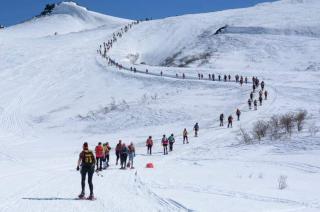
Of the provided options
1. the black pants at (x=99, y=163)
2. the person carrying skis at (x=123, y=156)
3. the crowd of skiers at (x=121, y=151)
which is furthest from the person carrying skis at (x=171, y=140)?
the black pants at (x=99, y=163)

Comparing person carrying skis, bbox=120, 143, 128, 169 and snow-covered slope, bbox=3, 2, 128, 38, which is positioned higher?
snow-covered slope, bbox=3, 2, 128, 38

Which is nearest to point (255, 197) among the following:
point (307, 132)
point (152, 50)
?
point (307, 132)

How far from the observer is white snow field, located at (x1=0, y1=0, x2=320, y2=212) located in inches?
505

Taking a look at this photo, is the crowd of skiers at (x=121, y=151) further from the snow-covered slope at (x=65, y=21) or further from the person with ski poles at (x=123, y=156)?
the snow-covered slope at (x=65, y=21)

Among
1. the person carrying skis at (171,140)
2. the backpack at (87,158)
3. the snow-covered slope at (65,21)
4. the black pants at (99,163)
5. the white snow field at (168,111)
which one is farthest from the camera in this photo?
the snow-covered slope at (65,21)

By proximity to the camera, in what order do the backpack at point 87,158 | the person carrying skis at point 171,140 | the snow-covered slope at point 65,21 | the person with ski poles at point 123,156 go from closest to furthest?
the backpack at point 87,158
the person with ski poles at point 123,156
the person carrying skis at point 171,140
the snow-covered slope at point 65,21

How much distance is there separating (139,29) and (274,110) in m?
64.2

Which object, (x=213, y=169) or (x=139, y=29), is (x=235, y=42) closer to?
(x=139, y=29)

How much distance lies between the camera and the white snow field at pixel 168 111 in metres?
12.8

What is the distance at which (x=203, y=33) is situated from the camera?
8500 cm

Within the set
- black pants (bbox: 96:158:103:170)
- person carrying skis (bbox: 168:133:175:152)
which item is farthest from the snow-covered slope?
black pants (bbox: 96:158:103:170)

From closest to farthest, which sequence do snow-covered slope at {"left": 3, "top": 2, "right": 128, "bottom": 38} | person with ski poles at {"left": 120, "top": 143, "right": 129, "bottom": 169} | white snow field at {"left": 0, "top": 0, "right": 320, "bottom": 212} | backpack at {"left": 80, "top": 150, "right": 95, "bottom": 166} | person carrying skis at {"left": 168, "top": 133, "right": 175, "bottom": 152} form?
backpack at {"left": 80, "top": 150, "right": 95, "bottom": 166} < white snow field at {"left": 0, "top": 0, "right": 320, "bottom": 212} < person with ski poles at {"left": 120, "top": 143, "right": 129, "bottom": 169} < person carrying skis at {"left": 168, "top": 133, "right": 175, "bottom": 152} < snow-covered slope at {"left": 3, "top": 2, "right": 128, "bottom": 38}

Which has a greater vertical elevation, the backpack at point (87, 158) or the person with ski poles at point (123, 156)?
the backpack at point (87, 158)

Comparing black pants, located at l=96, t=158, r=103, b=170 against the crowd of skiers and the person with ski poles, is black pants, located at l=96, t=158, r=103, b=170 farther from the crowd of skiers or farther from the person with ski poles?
the person with ski poles
